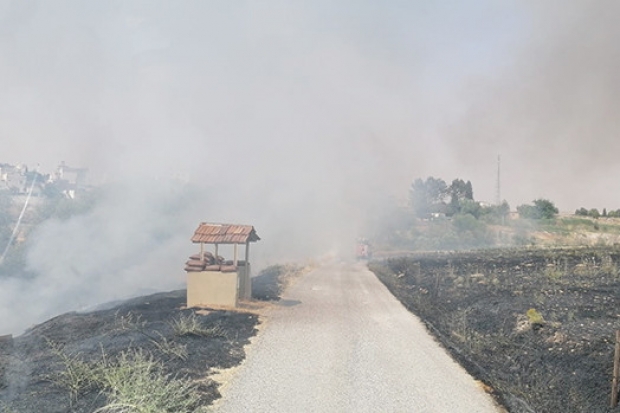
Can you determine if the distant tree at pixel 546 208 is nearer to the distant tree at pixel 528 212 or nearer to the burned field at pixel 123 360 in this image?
the distant tree at pixel 528 212

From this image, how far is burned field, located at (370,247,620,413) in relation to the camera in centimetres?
1179

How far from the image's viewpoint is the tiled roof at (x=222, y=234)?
23438 mm

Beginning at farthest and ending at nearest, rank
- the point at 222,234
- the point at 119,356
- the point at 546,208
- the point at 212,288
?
the point at 546,208, the point at 222,234, the point at 212,288, the point at 119,356

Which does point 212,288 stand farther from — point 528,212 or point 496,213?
point 496,213

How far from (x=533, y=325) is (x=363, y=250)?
157ft

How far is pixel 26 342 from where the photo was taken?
59.5 feet

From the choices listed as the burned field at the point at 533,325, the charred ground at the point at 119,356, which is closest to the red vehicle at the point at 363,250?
the burned field at the point at 533,325

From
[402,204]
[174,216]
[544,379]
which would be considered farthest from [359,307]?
[402,204]

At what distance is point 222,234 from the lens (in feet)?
78.0

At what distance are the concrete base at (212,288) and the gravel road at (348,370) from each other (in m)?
1.86

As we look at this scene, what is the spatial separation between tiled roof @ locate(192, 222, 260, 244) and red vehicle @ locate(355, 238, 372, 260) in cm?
4016

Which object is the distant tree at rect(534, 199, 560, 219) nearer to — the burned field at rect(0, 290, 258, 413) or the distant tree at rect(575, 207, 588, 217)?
the distant tree at rect(575, 207, 588, 217)

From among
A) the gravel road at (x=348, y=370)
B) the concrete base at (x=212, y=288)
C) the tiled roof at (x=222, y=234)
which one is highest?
the tiled roof at (x=222, y=234)

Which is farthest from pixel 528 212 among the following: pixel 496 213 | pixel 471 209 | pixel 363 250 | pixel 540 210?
pixel 363 250
